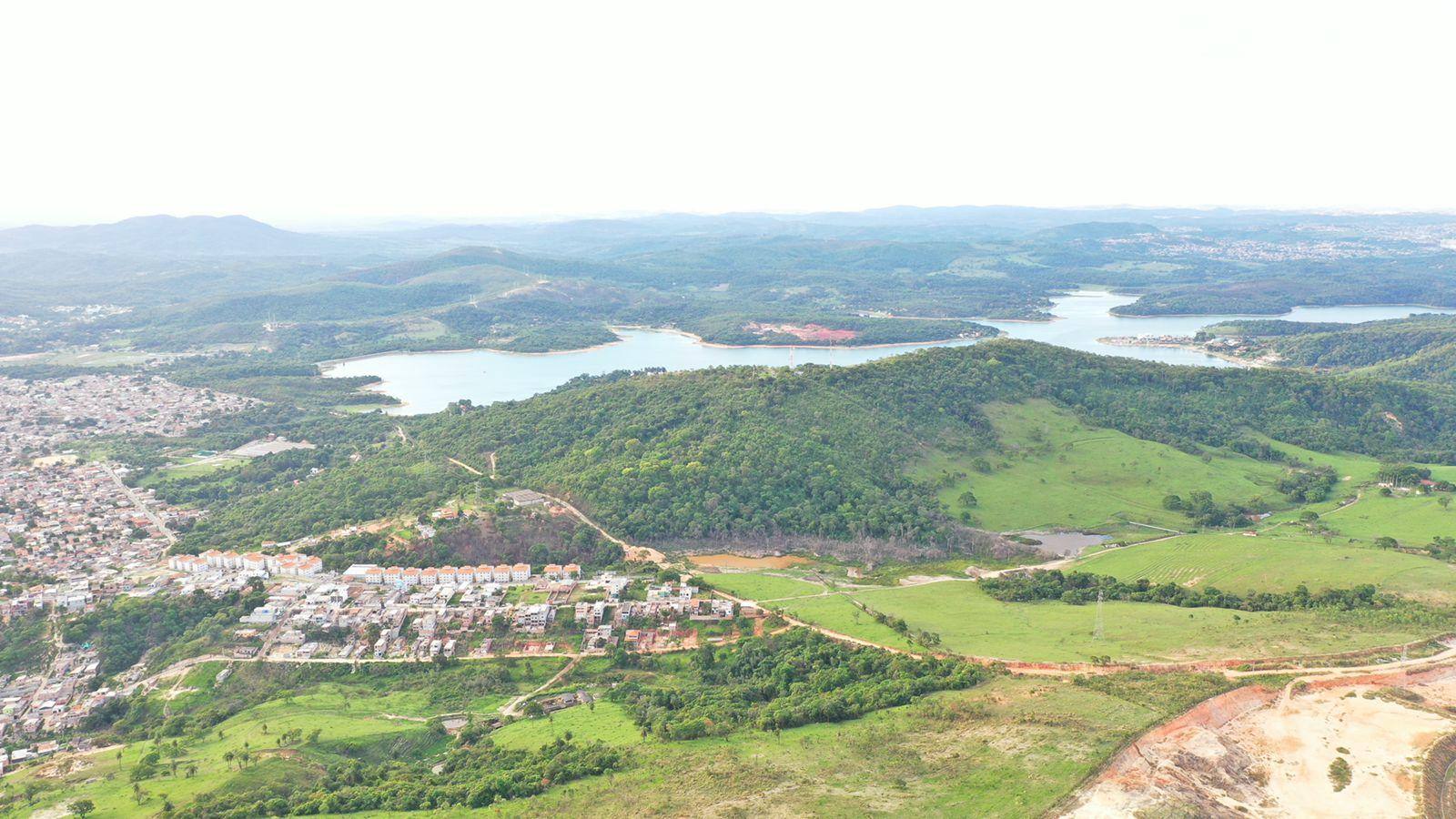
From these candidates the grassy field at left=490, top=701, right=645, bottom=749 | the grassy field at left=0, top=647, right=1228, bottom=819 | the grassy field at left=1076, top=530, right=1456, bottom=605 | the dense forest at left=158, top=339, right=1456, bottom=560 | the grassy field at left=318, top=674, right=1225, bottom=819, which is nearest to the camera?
the grassy field at left=318, top=674, right=1225, bottom=819

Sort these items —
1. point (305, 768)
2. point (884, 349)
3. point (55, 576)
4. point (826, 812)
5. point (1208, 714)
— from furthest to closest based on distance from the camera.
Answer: point (884, 349) < point (55, 576) < point (305, 768) < point (1208, 714) < point (826, 812)

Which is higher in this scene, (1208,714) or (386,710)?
(1208,714)

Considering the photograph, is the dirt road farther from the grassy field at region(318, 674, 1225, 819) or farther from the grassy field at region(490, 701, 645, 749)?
the grassy field at region(318, 674, 1225, 819)

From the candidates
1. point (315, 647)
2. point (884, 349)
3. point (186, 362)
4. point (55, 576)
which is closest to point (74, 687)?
point (315, 647)

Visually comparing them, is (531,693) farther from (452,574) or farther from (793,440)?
(793,440)

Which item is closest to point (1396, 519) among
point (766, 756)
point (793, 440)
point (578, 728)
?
point (793, 440)

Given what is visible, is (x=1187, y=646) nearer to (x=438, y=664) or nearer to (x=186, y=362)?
(x=438, y=664)

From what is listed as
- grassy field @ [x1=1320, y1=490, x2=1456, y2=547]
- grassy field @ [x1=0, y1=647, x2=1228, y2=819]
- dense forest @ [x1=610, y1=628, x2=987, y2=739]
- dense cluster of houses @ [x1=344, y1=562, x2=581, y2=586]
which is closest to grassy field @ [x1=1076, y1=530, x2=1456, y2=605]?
grassy field @ [x1=1320, y1=490, x2=1456, y2=547]

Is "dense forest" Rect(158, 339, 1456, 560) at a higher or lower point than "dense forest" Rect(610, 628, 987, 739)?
higher
